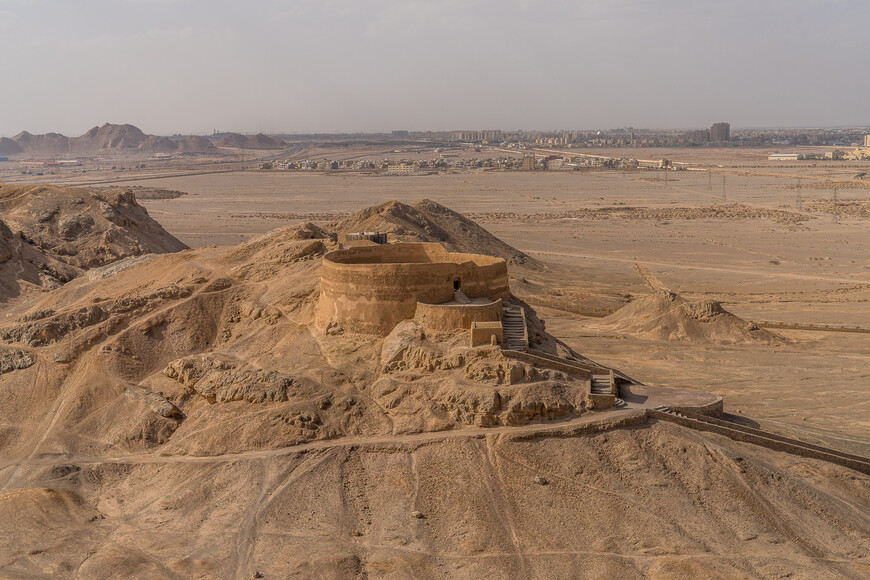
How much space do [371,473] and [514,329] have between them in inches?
228

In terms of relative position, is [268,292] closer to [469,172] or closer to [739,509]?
[739,509]

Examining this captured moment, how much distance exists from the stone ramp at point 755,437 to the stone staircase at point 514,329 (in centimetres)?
371

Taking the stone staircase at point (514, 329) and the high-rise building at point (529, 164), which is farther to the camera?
the high-rise building at point (529, 164)

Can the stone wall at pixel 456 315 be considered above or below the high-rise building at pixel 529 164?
below

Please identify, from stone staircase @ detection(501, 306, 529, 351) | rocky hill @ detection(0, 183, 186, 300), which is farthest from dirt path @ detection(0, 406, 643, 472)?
rocky hill @ detection(0, 183, 186, 300)

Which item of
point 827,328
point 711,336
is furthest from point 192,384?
point 827,328

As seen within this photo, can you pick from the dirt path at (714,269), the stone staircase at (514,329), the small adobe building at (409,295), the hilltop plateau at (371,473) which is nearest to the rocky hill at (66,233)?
the hilltop plateau at (371,473)

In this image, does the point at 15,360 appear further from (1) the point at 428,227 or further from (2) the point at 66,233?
(1) the point at 428,227

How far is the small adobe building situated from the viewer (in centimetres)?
2278

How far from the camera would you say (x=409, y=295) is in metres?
23.4

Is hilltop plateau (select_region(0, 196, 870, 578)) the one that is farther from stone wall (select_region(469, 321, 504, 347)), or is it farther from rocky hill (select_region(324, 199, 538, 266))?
rocky hill (select_region(324, 199, 538, 266))

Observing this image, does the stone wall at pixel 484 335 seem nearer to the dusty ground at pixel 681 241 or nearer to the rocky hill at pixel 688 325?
the dusty ground at pixel 681 241

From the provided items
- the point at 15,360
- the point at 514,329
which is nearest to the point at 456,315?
the point at 514,329

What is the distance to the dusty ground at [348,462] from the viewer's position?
1788cm
